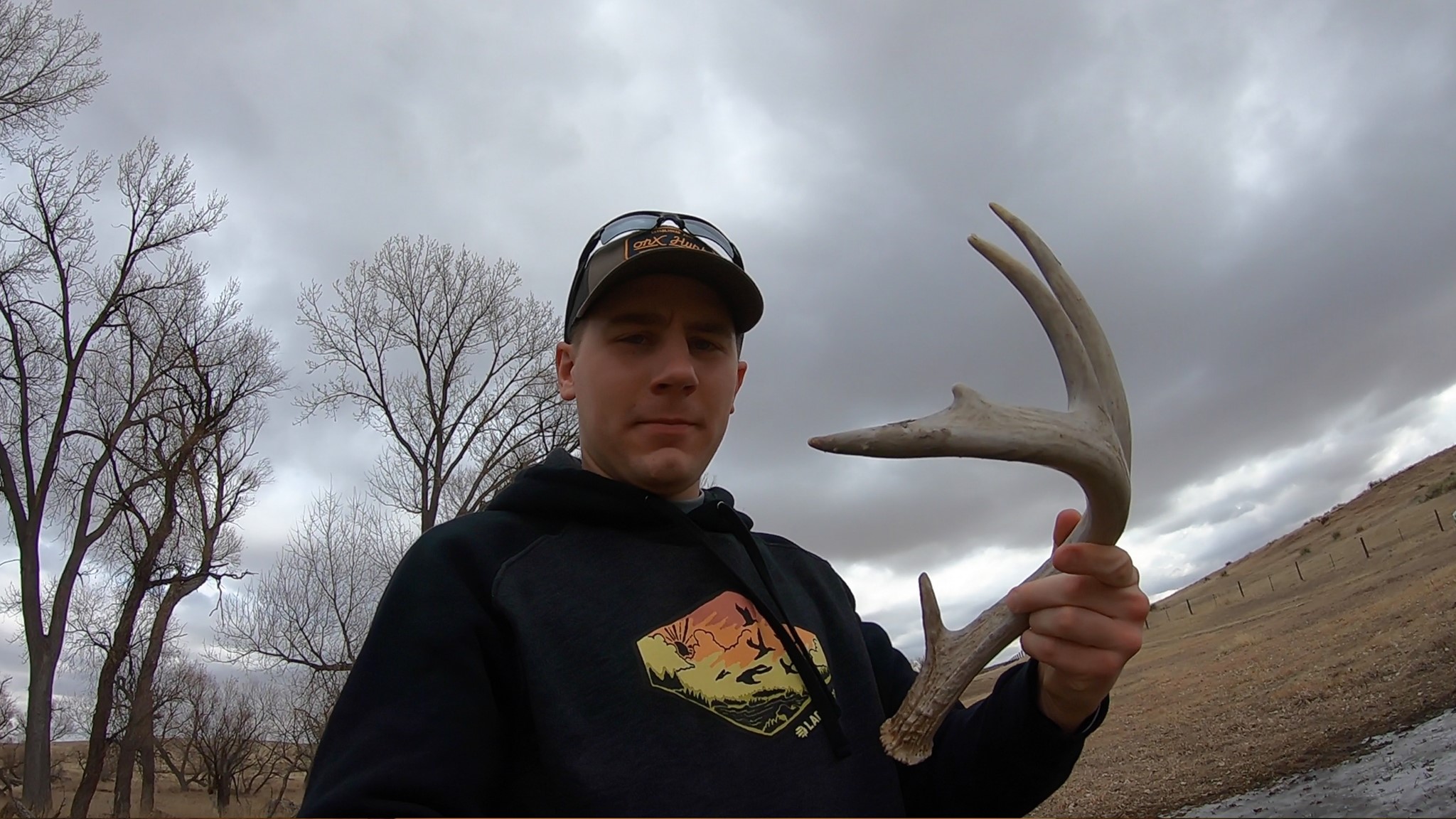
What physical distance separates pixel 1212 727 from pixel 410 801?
2019 centimetres

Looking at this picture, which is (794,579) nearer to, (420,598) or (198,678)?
(420,598)

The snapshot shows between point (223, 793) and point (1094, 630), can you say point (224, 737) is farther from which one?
point (1094, 630)

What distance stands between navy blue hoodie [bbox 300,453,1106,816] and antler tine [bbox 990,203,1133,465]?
0.66 m

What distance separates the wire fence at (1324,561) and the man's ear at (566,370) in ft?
134

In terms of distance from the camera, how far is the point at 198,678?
3462 cm

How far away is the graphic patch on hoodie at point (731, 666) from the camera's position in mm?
1801

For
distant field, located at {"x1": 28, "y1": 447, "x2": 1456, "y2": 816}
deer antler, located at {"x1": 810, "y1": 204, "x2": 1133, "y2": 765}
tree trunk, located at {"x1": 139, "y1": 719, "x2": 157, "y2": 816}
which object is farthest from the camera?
tree trunk, located at {"x1": 139, "y1": 719, "x2": 157, "y2": 816}

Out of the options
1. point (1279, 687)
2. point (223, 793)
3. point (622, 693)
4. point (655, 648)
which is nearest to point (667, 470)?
point (655, 648)

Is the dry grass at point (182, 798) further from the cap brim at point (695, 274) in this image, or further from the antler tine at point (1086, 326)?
the antler tine at point (1086, 326)

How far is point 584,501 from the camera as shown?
208 centimetres

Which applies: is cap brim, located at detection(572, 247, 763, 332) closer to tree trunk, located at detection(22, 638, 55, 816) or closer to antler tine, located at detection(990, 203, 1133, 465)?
antler tine, located at detection(990, 203, 1133, 465)

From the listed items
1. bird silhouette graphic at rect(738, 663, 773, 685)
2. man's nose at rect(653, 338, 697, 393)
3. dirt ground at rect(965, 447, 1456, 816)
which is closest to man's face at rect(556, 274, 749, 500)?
man's nose at rect(653, 338, 697, 393)

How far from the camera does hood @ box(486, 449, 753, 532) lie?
2.08m

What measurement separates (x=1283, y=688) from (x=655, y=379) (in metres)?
21.3
